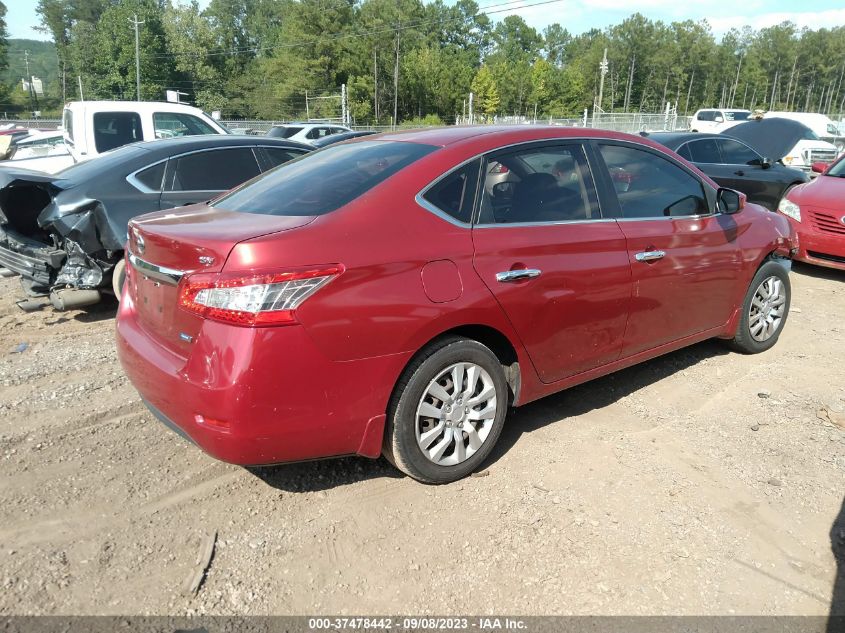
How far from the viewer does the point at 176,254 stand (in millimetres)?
2799

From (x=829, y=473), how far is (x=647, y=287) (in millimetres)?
1359

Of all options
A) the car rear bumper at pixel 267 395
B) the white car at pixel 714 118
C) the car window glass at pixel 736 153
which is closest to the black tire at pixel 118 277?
the car rear bumper at pixel 267 395

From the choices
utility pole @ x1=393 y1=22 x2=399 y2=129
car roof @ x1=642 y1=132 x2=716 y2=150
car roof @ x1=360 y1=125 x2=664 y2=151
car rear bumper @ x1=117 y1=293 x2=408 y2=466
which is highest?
utility pole @ x1=393 y1=22 x2=399 y2=129

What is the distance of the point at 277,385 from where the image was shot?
261 centimetres

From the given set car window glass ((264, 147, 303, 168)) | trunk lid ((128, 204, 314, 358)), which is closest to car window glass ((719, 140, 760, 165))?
car window glass ((264, 147, 303, 168))

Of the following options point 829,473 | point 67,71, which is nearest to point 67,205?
point 829,473

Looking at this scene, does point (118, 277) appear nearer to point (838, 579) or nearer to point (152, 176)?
point (152, 176)

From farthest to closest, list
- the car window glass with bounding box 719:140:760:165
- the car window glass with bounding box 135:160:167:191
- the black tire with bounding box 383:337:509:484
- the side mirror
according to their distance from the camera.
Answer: the car window glass with bounding box 719:140:760:165 < the car window glass with bounding box 135:160:167:191 < the side mirror < the black tire with bounding box 383:337:509:484

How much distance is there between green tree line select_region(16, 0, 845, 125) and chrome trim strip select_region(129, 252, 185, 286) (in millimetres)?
59234

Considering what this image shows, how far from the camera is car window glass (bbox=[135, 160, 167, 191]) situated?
5828mm

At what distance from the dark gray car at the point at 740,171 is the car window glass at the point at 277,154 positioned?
577cm

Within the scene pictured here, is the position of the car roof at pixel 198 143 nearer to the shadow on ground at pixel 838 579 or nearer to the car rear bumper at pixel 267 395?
the car rear bumper at pixel 267 395

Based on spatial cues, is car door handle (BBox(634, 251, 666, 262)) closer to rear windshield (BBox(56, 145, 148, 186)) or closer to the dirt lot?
the dirt lot

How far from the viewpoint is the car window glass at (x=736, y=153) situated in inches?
398
